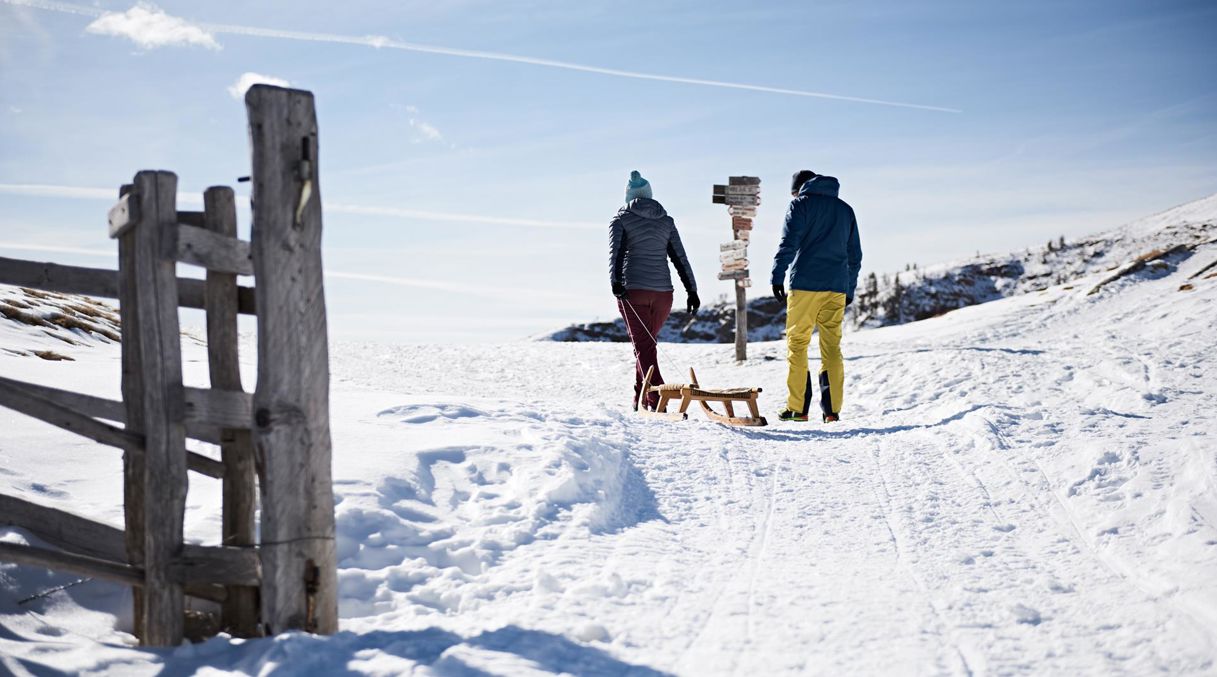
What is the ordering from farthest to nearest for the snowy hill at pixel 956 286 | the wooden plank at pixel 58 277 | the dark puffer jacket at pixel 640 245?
the snowy hill at pixel 956 286
the dark puffer jacket at pixel 640 245
the wooden plank at pixel 58 277

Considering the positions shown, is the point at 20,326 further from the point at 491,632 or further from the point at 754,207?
the point at 754,207

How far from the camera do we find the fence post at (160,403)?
12.2 ft

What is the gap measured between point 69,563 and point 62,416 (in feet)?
2.16

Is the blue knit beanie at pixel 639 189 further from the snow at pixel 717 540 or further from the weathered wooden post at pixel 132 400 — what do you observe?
the weathered wooden post at pixel 132 400

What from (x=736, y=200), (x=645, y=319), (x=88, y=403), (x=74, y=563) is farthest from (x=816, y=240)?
(x=74, y=563)

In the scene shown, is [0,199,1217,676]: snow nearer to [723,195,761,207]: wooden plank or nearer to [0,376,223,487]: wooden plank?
[0,376,223,487]: wooden plank

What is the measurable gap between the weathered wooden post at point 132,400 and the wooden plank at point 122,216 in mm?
17

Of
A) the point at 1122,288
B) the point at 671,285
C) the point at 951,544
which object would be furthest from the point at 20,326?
the point at 1122,288

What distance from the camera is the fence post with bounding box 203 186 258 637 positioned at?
389 cm

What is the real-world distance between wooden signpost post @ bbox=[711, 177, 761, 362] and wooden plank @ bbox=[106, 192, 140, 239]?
1246 centimetres

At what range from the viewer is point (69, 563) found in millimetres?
3799

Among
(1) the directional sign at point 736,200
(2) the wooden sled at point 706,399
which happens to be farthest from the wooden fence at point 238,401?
(1) the directional sign at point 736,200

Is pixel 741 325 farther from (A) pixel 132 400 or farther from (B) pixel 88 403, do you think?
(A) pixel 132 400

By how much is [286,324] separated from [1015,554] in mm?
4088
